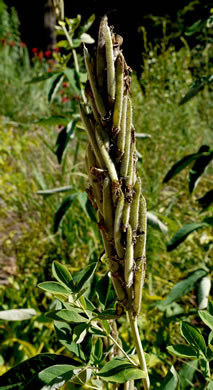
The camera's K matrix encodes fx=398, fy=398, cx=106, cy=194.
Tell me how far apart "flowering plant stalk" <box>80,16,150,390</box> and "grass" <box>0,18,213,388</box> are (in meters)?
0.94

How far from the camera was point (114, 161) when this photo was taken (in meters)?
0.45

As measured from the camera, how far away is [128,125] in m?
0.44

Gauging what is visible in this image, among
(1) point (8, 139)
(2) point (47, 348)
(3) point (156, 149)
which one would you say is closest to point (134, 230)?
(2) point (47, 348)

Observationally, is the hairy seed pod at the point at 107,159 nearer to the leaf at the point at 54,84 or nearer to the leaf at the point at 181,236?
the leaf at the point at 181,236

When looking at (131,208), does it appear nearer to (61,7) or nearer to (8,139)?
(61,7)

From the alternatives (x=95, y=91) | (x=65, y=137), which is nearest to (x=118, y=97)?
(x=95, y=91)

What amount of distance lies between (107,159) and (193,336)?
12.6 inches

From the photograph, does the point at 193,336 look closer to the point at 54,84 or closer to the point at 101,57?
the point at 101,57

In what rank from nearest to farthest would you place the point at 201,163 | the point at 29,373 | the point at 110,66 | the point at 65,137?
the point at 110,66 → the point at 29,373 → the point at 201,163 → the point at 65,137

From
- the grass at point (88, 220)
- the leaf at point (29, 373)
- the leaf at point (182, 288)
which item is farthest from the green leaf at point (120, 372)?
the grass at point (88, 220)

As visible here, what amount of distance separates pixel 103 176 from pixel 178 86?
11.6 feet

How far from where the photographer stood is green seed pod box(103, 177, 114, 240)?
0.43 metres

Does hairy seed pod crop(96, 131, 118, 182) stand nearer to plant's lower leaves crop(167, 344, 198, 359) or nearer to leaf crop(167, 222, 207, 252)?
plant's lower leaves crop(167, 344, 198, 359)

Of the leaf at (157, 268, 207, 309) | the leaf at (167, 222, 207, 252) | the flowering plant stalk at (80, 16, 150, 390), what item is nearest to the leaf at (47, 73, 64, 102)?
the leaf at (167, 222, 207, 252)
